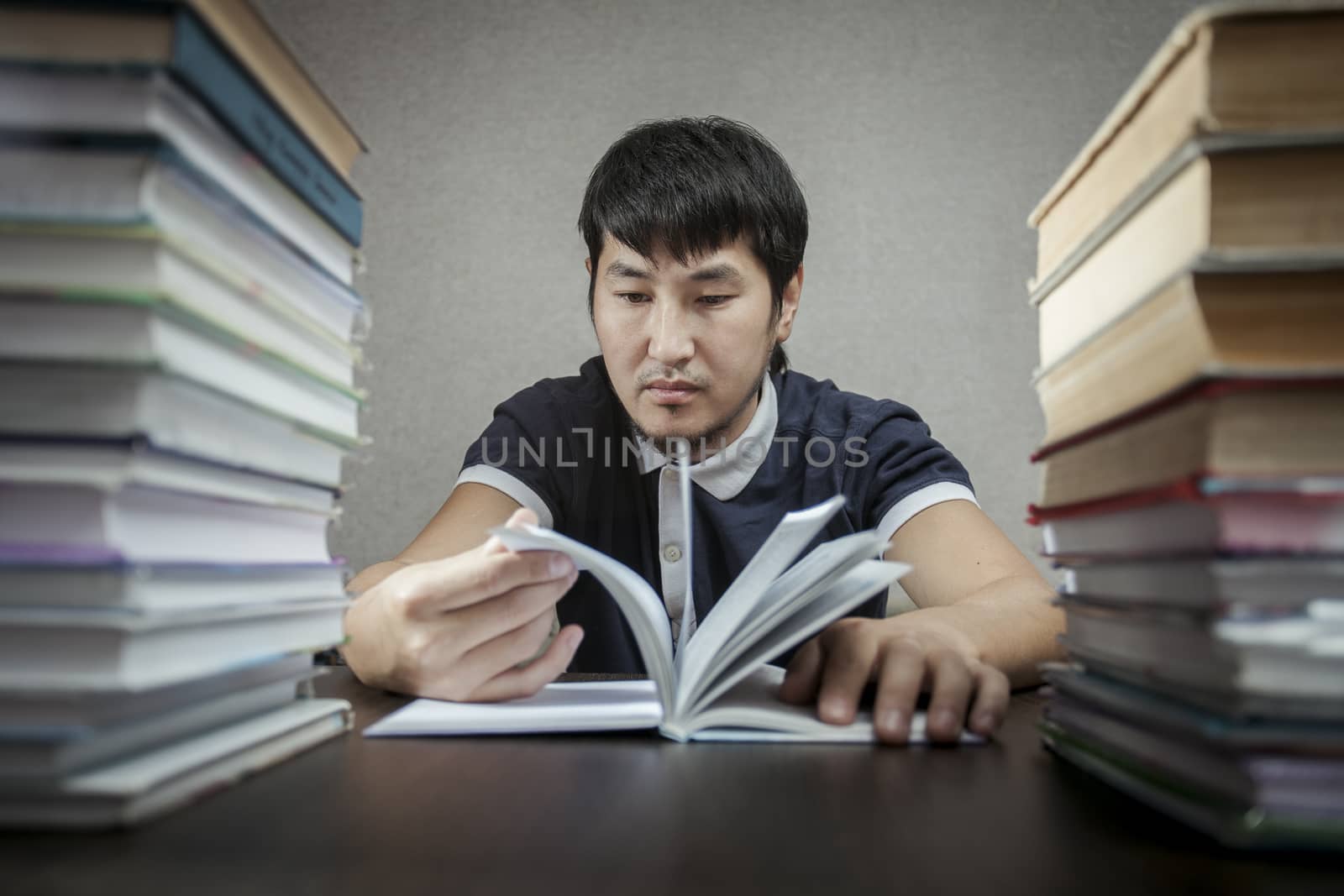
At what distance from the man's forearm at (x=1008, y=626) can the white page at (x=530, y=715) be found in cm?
20

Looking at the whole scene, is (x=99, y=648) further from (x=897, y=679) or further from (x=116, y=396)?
(x=897, y=679)

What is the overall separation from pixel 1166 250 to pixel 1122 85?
1973 millimetres

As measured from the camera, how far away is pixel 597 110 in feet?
6.67

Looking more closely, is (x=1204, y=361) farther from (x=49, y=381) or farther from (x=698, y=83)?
(x=698, y=83)

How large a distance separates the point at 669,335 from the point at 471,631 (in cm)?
64

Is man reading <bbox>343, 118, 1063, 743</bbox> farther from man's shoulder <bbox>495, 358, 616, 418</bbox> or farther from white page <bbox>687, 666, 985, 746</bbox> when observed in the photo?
white page <bbox>687, 666, 985, 746</bbox>

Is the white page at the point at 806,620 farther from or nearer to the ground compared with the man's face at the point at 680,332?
nearer to the ground

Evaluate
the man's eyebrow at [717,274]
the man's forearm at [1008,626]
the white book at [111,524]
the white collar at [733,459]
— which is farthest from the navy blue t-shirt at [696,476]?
the white book at [111,524]

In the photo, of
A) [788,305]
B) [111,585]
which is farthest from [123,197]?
[788,305]

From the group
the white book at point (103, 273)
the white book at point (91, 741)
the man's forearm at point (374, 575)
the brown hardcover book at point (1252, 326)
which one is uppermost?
the white book at point (103, 273)

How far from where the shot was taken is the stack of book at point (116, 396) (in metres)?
0.32

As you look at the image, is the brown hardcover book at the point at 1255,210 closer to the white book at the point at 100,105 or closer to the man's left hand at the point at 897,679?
the man's left hand at the point at 897,679

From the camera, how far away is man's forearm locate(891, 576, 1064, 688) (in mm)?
713

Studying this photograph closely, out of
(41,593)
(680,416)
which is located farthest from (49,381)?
(680,416)
